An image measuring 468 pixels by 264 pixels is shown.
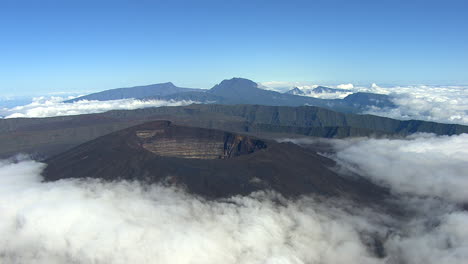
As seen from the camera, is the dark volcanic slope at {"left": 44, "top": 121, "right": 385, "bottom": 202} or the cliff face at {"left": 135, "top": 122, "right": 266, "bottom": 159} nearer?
the dark volcanic slope at {"left": 44, "top": 121, "right": 385, "bottom": 202}

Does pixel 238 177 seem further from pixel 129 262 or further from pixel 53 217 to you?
pixel 53 217

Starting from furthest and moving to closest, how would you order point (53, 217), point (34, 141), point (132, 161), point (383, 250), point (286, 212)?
point (34, 141) < point (132, 161) < point (286, 212) < point (53, 217) < point (383, 250)

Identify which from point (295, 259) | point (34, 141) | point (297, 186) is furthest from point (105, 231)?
point (34, 141)

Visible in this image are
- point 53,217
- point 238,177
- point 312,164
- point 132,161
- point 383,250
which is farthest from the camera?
point 312,164

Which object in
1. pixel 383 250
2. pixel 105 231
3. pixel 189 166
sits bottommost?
pixel 383 250

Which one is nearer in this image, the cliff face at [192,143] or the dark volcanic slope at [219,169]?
the dark volcanic slope at [219,169]

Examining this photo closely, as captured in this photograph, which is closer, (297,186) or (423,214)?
(423,214)

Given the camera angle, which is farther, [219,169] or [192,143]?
[192,143]

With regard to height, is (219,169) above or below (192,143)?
below
